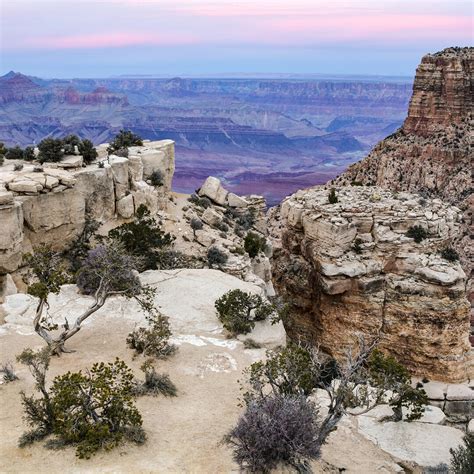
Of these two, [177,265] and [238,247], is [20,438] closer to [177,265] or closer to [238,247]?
[177,265]

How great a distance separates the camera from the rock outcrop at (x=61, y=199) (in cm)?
2178

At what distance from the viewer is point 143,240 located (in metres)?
25.0

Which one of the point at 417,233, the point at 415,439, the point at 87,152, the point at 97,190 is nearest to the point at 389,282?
the point at 417,233

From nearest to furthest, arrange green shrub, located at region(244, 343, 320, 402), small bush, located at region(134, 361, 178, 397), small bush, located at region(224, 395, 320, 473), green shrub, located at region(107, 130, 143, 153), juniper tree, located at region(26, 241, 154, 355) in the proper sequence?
small bush, located at region(224, 395, 320, 473)
green shrub, located at region(244, 343, 320, 402)
small bush, located at region(134, 361, 178, 397)
juniper tree, located at region(26, 241, 154, 355)
green shrub, located at region(107, 130, 143, 153)

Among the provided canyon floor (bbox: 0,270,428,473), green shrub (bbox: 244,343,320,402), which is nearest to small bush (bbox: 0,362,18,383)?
canyon floor (bbox: 0,270,428,473)

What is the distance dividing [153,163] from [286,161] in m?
170

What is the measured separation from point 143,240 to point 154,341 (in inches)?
324

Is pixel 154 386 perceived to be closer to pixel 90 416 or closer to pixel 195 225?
pixel 90 416

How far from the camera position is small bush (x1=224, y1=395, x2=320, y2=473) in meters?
11.3

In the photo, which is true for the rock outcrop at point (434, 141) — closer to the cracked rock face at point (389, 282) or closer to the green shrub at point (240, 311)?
the cracked rock face at point (389, 282)

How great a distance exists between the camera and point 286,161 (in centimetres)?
19812

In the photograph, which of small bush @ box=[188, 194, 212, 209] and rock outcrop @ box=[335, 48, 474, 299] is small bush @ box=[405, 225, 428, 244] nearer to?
small bush @ box=[188, 194, 212, 209]


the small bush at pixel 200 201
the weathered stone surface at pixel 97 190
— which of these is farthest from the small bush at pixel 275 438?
the small bush at pixel 200 201

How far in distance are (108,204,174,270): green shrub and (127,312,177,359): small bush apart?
6.26 metres
